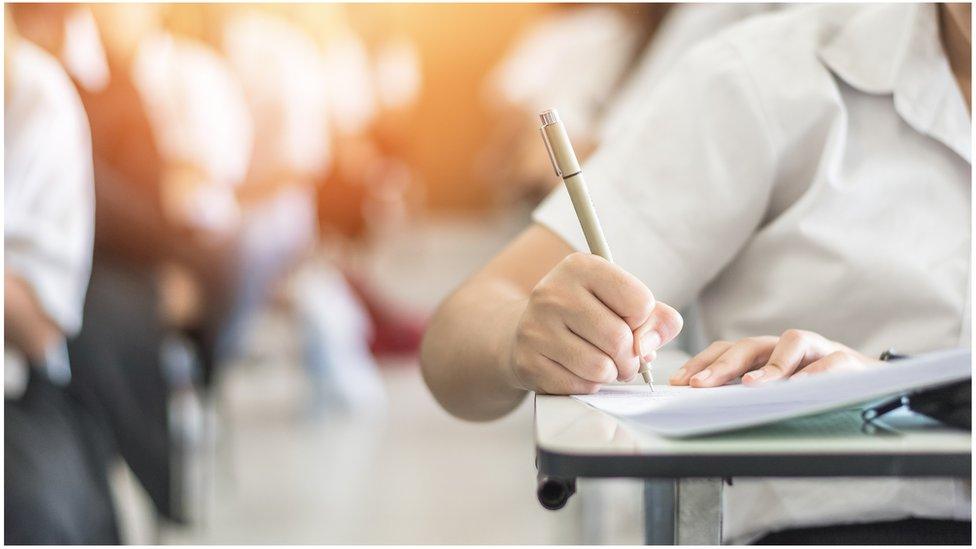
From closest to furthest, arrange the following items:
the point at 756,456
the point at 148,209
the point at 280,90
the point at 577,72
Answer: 1. the point at 756,456
2. the point at 148,209
3. the point at 577,72
4. the point at 280,90

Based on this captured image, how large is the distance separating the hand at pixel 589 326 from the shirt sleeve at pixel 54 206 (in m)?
0.59

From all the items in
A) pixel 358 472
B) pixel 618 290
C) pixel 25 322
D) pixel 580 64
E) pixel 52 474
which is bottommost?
pixel 358 472

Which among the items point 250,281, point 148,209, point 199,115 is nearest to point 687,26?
point 148,209

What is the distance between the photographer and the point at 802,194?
25.0 inches

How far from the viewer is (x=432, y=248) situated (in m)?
5.61

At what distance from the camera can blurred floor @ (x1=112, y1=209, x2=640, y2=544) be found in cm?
174

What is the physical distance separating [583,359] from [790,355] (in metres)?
0.10

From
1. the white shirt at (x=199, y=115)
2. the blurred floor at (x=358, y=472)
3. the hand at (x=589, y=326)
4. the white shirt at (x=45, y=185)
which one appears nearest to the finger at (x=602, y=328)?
the hand at (x=589, y=326)

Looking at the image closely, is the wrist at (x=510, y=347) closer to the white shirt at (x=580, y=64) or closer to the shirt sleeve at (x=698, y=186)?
the shirt sleeve at (x=698, y=186)

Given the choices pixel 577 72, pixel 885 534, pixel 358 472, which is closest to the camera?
pixel 885 534

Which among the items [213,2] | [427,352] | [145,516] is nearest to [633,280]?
[427,352]

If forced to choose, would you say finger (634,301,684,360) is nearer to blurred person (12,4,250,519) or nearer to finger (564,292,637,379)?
finger (564,292,637,379)

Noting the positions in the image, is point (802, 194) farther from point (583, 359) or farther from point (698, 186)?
point (583, 359)

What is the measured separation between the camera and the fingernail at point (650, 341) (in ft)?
1.52
